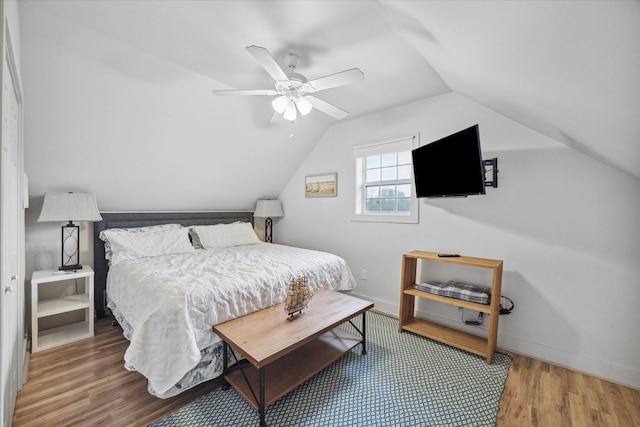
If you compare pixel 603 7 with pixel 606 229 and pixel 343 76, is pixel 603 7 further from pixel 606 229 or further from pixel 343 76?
pixel 606 229

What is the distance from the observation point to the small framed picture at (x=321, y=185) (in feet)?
12.5

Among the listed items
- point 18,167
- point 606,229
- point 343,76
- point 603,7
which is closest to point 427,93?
point 343,76

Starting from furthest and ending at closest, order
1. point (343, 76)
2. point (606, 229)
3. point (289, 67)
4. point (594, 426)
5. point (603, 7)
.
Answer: point (289, 67) → point (606, 229) → point (343, 76) → point (594, 426) → point (603, 7)

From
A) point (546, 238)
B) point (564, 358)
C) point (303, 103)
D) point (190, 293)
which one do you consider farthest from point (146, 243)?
point (564, 358)

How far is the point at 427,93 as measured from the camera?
2791 mm

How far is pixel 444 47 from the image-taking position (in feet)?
5.33

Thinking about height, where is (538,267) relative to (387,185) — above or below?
below

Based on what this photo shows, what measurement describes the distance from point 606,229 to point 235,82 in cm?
338

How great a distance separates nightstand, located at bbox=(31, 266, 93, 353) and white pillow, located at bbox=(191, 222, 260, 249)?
1218 millimetres

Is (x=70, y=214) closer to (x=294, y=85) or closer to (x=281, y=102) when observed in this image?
(x=281, y=102)

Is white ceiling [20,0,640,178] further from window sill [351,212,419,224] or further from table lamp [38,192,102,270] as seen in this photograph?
table lamp [38,192,102,270]

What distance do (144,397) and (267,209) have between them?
2885 millimetres

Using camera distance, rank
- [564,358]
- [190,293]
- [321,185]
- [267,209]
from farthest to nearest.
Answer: [267,209] → [321,185] → [564,358] → [190,293]

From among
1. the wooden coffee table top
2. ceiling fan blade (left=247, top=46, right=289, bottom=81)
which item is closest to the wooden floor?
the wooden coffee table top
